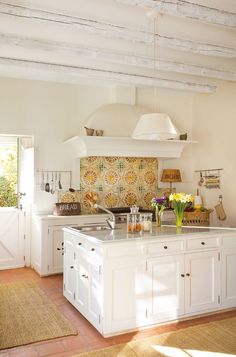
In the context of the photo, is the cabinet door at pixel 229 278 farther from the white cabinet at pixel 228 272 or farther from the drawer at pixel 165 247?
the drawer at pixel 165 247

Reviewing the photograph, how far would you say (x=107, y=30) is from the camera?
129 inches

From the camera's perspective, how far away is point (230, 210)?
537cm

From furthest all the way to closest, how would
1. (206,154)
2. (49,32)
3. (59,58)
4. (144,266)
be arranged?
1. (206,154)
2. (59,58)
3. (49,32)
4. (144,266)

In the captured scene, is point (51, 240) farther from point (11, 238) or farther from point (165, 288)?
point (165, 288)

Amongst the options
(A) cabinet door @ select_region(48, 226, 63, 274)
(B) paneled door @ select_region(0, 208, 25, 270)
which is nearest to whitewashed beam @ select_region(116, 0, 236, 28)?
(A) cabinet door @ select_region(48, 226, 63, 274)

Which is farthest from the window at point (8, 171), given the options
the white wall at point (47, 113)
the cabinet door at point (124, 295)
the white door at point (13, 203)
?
the cabinet door at point (124, 295)

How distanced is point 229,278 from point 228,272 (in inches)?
2.6

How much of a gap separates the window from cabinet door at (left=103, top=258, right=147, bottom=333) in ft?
10.4

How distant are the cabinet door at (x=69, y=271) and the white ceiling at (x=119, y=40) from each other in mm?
2242

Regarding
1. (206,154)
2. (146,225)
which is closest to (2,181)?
(146,225)

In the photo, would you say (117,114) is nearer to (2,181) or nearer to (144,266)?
(2,181)

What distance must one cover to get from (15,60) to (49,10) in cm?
158

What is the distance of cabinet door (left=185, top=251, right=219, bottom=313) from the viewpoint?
343 centimetres

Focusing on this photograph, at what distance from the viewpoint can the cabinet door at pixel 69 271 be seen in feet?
12.0
